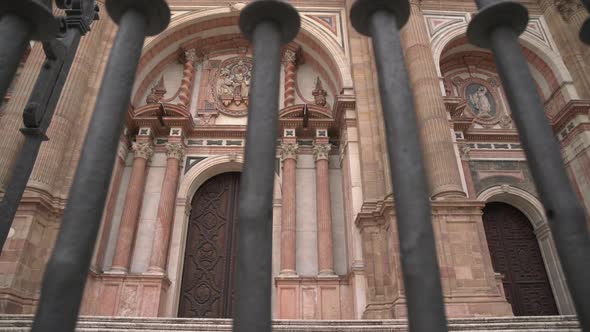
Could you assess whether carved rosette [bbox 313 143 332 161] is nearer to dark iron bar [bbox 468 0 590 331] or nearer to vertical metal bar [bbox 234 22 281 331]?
dark iron bar [bbox 468 0 590 331]

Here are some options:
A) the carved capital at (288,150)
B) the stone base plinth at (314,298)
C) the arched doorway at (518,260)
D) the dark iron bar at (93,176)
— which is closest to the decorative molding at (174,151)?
the carved capital at (288,150)

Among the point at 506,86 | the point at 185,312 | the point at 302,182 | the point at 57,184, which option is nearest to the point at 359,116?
the point at 302,182

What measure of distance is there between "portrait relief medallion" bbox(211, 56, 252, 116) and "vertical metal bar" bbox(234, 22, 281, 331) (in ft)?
29.7

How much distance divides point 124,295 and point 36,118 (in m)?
5.93

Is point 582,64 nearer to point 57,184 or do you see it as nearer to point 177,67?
point 177,67

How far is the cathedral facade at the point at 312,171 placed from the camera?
309 inches

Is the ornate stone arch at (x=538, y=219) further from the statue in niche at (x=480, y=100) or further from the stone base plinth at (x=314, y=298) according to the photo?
the stone base plinth at (x=314, y=298)

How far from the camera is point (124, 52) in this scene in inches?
105

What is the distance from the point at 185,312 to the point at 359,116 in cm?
582

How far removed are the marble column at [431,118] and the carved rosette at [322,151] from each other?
2770 millimetres

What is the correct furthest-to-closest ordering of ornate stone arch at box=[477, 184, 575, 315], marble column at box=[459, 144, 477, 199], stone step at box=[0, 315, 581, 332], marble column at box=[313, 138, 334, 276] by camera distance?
marble column at box=[459, 144, 477, 199] → ornate stone arch at box=[477, 184, 575, 315] → marble column at box=[313, 138, 334, 276] → stone step at box=[0, 315, 581, 332]

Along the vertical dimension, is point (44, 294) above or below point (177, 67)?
below

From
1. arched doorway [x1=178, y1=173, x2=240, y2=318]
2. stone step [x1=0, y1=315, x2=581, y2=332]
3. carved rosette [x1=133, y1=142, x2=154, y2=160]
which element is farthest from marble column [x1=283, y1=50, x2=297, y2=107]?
stone step [x1=0, y1=315, x2=581, y2=332]

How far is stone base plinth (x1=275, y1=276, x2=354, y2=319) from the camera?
8.84 metres
